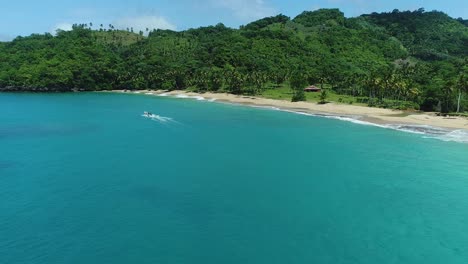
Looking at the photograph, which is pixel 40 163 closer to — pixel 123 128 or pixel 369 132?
pixel 123 128

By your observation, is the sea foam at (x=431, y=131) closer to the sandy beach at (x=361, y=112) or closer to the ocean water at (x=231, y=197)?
the ocean water at (x=231, y=197)

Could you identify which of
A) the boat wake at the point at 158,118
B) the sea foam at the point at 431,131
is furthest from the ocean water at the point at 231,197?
the boat wake at the point at 158,118

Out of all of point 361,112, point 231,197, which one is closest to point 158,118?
point 361,112

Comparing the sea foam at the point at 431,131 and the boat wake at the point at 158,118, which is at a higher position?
the sea foam at the point at 431,131

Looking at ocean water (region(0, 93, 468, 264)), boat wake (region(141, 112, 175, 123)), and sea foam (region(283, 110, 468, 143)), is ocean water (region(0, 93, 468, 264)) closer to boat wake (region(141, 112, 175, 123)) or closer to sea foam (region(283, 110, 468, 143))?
sea foam (region(283, 110, 468, 143))

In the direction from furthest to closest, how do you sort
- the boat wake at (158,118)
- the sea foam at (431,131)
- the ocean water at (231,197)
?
the boat wake at (158,118), the sea foam at (431,131), the ocean water at (231,197)

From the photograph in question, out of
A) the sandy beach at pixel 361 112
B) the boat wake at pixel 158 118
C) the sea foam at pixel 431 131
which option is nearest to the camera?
the sea foam at pixel 431 131

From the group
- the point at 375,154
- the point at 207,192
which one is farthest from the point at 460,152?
the point at 207,192

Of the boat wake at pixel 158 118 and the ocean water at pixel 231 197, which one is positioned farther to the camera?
the boat wake at pixel 158 118
